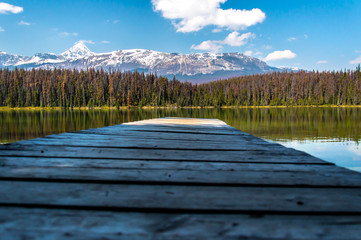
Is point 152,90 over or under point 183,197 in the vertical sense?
over

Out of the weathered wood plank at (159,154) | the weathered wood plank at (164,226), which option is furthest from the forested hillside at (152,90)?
the weathered wood plank at (164,226)

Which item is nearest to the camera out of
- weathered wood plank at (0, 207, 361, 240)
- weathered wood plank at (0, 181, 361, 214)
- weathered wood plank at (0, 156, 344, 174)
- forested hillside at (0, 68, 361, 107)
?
weathered wood plank at (0, 207, 361, 240)

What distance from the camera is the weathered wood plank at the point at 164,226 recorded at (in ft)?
3.64

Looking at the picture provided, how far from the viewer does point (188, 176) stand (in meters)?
2.02

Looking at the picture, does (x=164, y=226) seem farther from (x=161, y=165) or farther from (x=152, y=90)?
(x=152, y=90)

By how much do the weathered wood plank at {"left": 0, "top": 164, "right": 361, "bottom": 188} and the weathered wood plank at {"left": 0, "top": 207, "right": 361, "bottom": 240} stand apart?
539 millimetres

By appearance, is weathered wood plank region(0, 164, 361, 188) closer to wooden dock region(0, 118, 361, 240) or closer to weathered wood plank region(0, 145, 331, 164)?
wooden dock region(0, 118, 361, 240)

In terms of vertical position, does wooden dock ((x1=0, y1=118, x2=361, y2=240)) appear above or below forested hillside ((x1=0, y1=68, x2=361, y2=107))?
below

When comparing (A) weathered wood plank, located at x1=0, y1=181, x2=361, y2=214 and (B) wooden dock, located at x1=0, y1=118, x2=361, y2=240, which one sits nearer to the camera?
(B) wooden dock, located at x1=0, y1=118, x2=361, y2=240

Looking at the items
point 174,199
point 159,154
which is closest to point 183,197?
point 174,199

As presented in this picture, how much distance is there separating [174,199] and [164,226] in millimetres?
312

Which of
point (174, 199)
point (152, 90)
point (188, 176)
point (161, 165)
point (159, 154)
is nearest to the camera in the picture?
point (174, 199)

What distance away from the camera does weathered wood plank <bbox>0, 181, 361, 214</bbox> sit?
1.39m

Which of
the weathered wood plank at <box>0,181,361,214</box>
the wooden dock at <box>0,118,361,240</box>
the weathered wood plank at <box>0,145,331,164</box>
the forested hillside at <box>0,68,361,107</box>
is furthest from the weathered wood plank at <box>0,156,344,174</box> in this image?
the forested hillside at <box>0,68,361,107</box>
